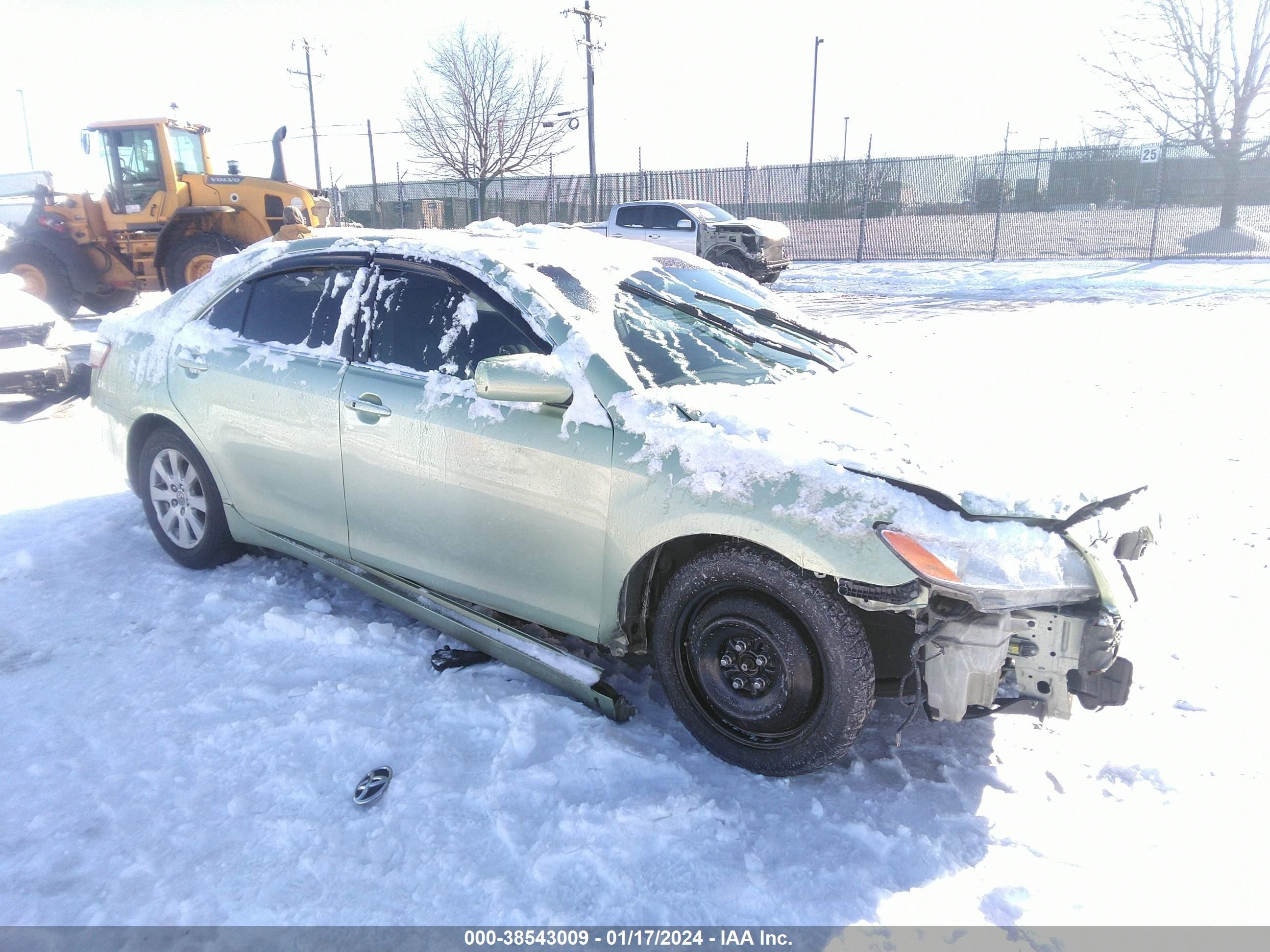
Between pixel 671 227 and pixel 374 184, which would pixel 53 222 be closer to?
pixel 671 227

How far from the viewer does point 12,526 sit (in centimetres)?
495

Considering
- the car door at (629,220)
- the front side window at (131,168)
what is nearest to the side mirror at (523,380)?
the front side window at (131,168)

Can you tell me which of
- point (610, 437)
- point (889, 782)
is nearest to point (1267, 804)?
point (889, 782)

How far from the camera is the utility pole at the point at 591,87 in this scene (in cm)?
3019

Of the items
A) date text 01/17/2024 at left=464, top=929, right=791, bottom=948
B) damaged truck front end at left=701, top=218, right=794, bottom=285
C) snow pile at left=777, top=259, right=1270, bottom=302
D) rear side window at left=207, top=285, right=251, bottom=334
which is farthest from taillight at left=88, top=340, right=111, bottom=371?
damaged truck front end at left=701, top=218, right=794, bottom=285

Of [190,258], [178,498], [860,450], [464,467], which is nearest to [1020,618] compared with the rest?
[860,450]

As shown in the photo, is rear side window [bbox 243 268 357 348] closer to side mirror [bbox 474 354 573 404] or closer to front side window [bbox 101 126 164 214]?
side mirror [bbox 474 354 573 404]

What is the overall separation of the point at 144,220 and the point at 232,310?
36.9 feet

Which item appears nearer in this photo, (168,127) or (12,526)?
(12,526)

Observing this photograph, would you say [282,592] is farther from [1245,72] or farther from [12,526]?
[1245,72]

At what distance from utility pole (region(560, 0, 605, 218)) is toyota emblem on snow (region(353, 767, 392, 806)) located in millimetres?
29177

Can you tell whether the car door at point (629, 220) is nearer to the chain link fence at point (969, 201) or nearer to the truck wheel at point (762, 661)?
the chain link fence at point (969, 201)

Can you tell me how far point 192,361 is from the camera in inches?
163

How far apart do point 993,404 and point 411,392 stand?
2.23 m
